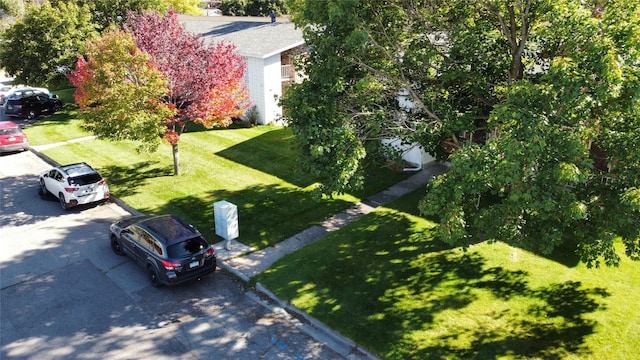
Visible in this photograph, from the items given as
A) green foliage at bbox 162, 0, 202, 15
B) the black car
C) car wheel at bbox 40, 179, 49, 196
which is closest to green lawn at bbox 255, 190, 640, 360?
car wheel at bbox 40, 179, 49, 196

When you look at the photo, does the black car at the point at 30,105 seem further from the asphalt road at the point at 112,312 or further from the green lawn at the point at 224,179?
the asphalt road at the point at 112,312

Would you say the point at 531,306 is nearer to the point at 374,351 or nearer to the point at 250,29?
the point at 374,351

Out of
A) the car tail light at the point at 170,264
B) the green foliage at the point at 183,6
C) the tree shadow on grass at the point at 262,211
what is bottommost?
the tree shadow on grass at the point at 262,211

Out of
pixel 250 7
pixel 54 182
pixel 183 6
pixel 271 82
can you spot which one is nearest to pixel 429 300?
pixel 54 182

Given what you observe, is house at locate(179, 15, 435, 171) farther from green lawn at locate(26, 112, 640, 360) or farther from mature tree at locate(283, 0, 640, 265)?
mature tree at locate(283, 0, 640, 265)

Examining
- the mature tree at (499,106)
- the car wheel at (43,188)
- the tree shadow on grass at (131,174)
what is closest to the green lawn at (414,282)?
the tree shadow on grass at (131,174)

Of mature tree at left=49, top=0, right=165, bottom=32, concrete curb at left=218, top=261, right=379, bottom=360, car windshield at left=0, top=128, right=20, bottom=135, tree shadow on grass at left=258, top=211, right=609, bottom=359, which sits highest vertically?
mature tree at left=49, top=0, right=165, bottom=32

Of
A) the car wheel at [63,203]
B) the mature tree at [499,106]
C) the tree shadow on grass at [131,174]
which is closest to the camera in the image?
the mature tree at [499,106]
